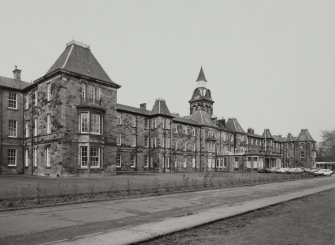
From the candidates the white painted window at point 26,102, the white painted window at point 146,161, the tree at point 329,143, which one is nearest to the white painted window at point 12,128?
the white painted window at point 26,102

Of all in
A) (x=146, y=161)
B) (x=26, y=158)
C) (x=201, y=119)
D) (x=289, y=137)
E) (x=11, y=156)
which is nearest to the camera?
(x=11, y=156)

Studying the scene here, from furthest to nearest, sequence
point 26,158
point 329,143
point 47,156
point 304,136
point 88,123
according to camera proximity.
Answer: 1. point 329,143
2. point 304,136
3. point 26,158
4. point 47,156
5. point 88,123

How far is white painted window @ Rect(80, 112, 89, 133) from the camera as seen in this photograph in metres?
33.7

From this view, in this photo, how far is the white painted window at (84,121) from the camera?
33719mm

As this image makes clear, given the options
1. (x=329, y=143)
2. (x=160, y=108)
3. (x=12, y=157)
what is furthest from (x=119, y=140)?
(x=329, y=143)

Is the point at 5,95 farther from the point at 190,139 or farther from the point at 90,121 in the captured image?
the point at 190,139

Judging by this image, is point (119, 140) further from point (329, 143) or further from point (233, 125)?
point (329, 143)

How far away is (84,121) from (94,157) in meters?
4.03

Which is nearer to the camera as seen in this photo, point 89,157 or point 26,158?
point 89,157

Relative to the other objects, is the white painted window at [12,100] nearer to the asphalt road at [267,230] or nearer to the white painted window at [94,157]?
the white painted window at [94,157]

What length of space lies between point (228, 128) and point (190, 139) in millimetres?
20729

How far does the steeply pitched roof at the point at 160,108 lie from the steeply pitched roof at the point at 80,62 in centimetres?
1632

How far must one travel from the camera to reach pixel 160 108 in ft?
176

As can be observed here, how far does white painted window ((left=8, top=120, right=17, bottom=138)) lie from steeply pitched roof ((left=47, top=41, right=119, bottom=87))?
8.41 metres
